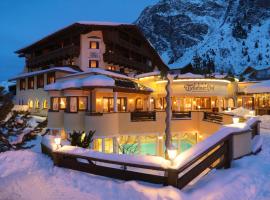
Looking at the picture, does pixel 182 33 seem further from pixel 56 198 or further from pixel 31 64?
pixel 56 198

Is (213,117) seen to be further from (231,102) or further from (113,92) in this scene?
(231,102)

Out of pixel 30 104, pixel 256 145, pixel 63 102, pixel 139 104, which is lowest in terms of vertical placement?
pixel 256 145

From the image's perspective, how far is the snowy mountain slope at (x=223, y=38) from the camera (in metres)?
160

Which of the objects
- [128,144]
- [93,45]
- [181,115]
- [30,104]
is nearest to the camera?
[181,115]

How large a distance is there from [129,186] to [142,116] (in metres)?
13.0

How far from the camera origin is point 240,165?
909cm

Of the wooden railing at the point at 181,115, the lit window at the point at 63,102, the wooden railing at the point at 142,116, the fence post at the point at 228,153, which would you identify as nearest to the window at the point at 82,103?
the lit window at the point at 63,102

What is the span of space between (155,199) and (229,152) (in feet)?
11.4

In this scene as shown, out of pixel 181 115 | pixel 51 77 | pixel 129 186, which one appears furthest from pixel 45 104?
pixel 129 186

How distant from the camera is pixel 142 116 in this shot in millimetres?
20781

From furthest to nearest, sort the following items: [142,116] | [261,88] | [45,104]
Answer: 1. [45,104]
2. [261,88]
3. [142,116]

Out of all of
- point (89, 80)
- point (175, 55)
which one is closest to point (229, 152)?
point (89, 80)

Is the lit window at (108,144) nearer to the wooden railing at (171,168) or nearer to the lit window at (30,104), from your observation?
the wooden railing at (171,168)

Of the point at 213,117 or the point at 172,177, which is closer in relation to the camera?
the point at 172,177
